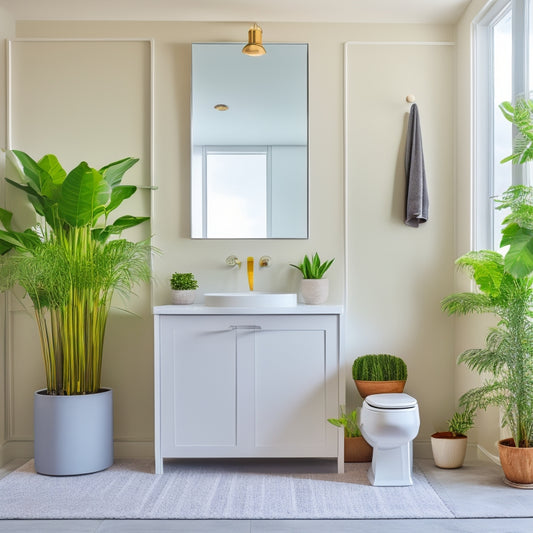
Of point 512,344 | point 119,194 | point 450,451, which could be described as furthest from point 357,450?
point 119,194

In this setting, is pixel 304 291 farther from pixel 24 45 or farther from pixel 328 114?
pixel 24 45

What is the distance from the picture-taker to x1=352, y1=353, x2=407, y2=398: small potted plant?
11.5 ft

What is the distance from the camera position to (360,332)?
150 inches

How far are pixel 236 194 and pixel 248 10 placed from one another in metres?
1.07

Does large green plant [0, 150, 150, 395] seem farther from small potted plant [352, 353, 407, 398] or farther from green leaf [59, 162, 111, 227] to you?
small potted plant [352, 353, 407, 398]

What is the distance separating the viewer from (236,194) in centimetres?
378

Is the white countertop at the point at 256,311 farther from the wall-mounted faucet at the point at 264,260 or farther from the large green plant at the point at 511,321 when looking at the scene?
the large green plant at the point at 511,321

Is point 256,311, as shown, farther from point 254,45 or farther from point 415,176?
point 254,45

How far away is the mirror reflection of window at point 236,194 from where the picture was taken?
3.76 m

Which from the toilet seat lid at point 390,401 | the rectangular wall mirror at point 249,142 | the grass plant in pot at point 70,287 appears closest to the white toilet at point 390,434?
the toilet seat lid at point 390,401

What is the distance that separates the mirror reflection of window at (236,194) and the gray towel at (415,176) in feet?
2.80

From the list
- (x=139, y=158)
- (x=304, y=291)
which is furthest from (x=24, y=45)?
(x=304, y=291)

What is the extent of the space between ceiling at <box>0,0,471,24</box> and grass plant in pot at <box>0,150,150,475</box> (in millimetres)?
906

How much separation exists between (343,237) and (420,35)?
51.9 inches
